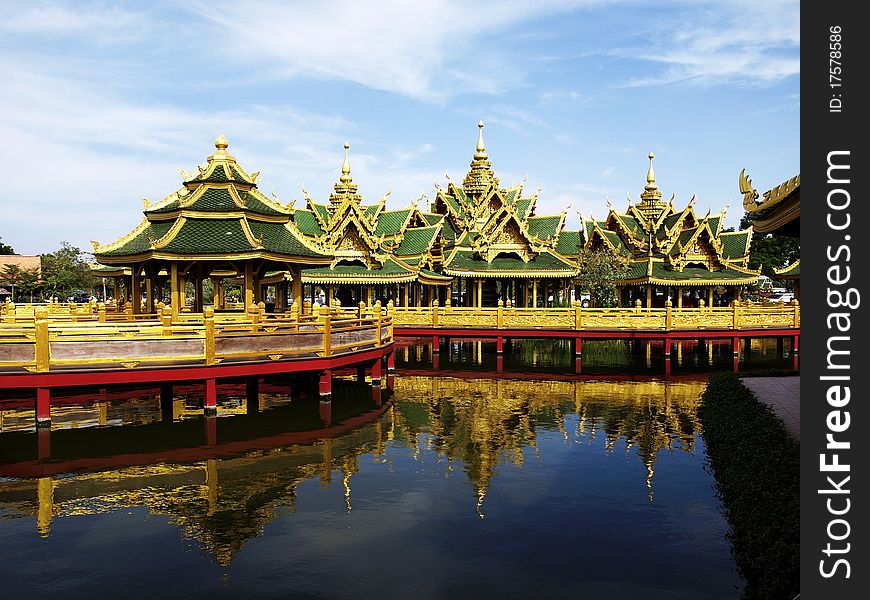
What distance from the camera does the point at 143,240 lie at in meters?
23.9

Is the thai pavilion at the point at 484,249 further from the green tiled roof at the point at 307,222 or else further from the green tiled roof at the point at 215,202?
the green tiled roof at the point at 215,202

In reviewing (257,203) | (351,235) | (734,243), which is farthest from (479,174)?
(257,203)

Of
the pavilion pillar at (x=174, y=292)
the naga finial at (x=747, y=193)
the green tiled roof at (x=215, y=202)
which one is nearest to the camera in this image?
the naga finial at (x=747, y=193)

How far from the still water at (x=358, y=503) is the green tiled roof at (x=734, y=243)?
30.3 metres

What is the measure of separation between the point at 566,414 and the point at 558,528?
9.14 meters

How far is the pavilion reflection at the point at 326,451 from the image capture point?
10859mm

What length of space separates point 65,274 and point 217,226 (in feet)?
213

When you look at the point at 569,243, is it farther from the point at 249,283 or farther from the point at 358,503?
the point at 358,503

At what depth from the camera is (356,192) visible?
44375 millimetres

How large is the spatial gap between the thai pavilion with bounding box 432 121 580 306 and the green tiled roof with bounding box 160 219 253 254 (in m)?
18.9

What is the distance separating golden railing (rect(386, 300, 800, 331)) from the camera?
99.8 ft

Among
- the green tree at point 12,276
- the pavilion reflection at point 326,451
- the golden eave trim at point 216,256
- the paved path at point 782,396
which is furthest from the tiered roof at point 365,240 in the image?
the green tree at point 12,276

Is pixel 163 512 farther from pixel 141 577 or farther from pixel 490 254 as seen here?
pixel 490 254

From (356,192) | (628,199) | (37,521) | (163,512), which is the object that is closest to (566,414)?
(163,512)
